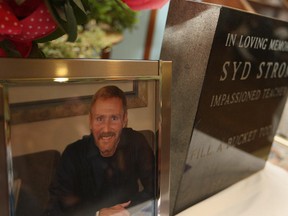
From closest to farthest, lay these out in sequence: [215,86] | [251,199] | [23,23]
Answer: [23,23] → [215,86] → [251,199]

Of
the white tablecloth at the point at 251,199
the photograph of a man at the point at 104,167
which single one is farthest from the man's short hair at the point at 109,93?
the white tablecloth at the point at 251,199

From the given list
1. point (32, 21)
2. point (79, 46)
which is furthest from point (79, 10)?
point (79, 46)

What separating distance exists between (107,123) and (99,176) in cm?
6

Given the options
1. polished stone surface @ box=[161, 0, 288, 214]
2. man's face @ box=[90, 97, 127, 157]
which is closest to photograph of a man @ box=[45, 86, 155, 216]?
man's face @ box=[90, 97, 127, 157]

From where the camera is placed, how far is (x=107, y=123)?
29 centimetres

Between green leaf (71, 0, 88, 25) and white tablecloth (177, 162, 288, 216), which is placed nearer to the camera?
green leaf (71, 0, 88, 25)

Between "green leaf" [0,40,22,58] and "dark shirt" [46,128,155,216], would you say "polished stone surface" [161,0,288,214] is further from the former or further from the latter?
"green leaf" [0,40,22,58]

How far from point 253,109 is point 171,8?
244 millimetres

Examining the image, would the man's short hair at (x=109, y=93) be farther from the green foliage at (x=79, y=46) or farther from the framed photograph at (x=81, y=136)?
the green foliage at (x=79, y=46)

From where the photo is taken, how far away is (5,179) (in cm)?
24

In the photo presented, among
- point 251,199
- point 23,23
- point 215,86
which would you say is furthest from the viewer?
point 251,199

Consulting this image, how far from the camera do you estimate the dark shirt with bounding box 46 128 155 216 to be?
27 cm

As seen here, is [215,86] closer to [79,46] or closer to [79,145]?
[79,145]

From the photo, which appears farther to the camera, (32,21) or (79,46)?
(79,46)
